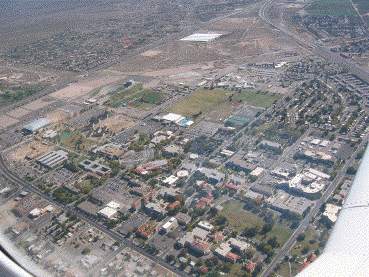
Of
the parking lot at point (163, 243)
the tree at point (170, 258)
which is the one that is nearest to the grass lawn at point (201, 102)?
the parking lot at point (163, 243)

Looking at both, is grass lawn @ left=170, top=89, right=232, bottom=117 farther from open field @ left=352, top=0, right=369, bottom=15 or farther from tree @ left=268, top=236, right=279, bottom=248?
open field @ left=352, top=0, right=369, bottom=15

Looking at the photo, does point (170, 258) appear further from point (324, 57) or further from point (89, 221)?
point (324, 57)

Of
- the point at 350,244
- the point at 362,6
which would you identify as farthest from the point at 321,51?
the point at 350,244

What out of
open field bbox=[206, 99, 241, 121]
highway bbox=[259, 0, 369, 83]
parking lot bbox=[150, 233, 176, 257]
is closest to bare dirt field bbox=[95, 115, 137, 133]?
open field bbox=[206, 99, 241, 121]

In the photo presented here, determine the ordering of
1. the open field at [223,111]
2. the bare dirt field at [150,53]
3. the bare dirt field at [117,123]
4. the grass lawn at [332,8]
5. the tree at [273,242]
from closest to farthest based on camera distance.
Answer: the tree at [273,242]
the bare dirt field at [117,123]
the open field at [223,111]
the bare dirt field at [150,53]
the grass lawn at [332,8]

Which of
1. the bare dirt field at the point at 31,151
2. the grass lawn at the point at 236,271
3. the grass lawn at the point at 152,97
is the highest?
the grass lawn at the point at 152,97

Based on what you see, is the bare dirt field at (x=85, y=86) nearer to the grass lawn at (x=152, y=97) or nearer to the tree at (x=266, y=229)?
the grass lawn at (x=152, y=97)

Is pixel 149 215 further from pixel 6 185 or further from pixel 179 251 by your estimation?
pixel 6 185
